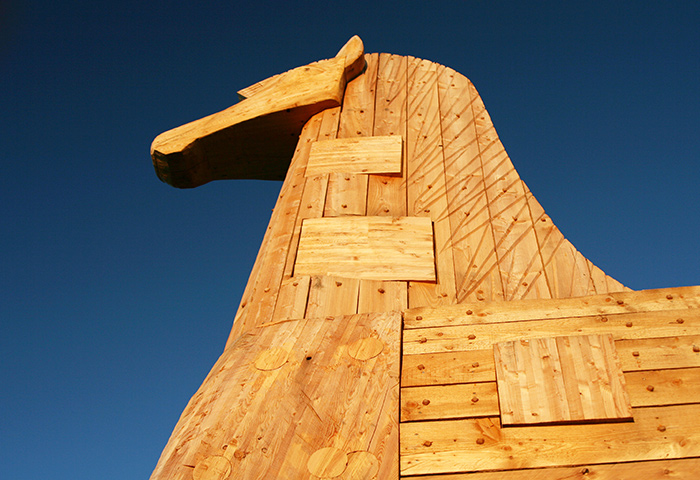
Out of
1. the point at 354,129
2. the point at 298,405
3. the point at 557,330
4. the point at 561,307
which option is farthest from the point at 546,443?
the point at 354,129

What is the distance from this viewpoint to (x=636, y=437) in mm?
2025

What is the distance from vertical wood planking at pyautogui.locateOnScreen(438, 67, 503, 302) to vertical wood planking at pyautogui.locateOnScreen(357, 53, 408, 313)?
271 millimetres

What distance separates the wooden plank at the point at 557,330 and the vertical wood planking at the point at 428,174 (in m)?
0.47

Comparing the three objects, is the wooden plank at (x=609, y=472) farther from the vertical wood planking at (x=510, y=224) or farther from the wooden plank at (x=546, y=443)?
the vertical wood planking at (x=510, y=224)

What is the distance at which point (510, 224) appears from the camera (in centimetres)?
350

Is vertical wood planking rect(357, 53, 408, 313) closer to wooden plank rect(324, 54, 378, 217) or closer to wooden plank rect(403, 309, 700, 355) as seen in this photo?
wooden plank rect(324, 54, 378, 217)

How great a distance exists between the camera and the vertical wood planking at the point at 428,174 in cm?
312

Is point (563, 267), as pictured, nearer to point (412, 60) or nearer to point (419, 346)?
point (419, 346)

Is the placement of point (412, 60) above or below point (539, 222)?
above

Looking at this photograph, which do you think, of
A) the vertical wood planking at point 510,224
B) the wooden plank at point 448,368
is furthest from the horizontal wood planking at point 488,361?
the vertical wood planking at point 510,224

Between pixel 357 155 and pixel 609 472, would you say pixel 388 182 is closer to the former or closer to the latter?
pixel 357 155

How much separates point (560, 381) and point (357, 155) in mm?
2113

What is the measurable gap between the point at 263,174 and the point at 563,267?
2767mm

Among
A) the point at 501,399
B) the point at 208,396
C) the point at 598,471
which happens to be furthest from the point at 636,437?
the point at 208,396
